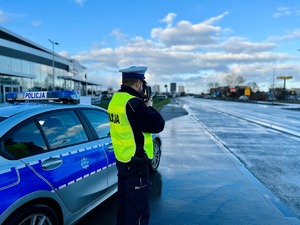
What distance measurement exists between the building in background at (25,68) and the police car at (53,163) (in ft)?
110

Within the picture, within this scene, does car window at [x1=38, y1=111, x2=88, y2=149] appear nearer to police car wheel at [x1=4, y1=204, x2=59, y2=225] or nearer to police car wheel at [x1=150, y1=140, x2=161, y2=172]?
police car wheel at [x1=4, y1=204, x2=59, y2=225]

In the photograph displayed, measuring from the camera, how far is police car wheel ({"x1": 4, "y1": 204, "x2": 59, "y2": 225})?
7.51 feet

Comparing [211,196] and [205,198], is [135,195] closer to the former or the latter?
[205,198]

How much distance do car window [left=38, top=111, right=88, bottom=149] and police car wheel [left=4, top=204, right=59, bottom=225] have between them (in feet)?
2.20

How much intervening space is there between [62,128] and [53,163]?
2.11ft

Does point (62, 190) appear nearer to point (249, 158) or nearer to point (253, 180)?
point (253, 180)

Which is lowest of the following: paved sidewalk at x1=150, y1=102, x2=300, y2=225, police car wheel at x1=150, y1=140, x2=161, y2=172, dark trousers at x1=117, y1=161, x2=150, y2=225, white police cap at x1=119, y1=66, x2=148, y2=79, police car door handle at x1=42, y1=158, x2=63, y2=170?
paved sidewalk at x1=150, y1=102, x2=300, y2=225

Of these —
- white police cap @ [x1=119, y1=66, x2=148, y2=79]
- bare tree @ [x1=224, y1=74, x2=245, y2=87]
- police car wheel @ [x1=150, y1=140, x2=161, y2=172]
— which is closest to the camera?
white police cap @ [x1=119, y1=66, x2=148, y2=79]

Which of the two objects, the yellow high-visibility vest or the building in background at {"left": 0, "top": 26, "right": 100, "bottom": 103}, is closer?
the yellow high-visibility vest

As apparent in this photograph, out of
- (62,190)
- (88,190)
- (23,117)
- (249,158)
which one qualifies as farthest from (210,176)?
(23,117)

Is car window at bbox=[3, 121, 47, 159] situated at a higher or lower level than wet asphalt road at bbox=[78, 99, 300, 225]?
higher

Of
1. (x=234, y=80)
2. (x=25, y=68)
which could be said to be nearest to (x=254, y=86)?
(x=234, y=80)

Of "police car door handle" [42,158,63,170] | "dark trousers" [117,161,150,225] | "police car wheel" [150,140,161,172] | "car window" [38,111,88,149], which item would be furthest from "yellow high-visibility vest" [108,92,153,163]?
"police car wheel" [150,140,161,172]

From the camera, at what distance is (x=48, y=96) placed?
4.04 m
